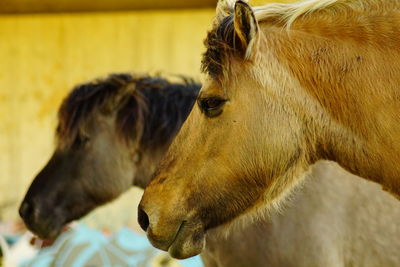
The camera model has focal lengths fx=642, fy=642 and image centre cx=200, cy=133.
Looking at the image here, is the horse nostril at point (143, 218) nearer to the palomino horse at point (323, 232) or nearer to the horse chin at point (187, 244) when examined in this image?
the horse chin at point (187, 244)

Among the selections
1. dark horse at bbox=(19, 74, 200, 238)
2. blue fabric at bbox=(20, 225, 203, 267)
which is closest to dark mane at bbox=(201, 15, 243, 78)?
dark horse at bbox=(19, 74, 200, 238)

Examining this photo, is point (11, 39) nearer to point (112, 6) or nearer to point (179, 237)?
point (112, 6)

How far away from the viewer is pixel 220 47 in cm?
218

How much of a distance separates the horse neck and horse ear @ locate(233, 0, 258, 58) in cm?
9

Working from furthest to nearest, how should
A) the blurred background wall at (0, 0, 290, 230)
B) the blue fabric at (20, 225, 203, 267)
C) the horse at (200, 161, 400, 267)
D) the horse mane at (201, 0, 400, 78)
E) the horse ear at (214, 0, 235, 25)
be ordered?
the blurred background wall at (0, 0, 290, 230), the blue fabric at (20, 225, 203, 267), the horse at (200, 161, 400, 267), the horse ear at (214, 0, 235, 25), the horse mane at (201, 0, 400, 78)

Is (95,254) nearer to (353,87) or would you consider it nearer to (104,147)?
(104,147)

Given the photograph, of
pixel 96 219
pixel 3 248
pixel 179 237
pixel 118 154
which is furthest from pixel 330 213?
pixel 96 219

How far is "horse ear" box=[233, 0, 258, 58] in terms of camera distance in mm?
2025

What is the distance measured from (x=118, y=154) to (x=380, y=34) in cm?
208

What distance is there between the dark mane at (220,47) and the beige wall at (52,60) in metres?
5.58

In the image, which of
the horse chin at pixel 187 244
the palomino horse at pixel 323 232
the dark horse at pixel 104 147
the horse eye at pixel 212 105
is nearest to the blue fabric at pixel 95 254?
the dark horse at pixel 104 147

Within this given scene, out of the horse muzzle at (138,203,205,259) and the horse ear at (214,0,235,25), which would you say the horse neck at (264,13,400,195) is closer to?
the horse ear at (214,0,235,25)

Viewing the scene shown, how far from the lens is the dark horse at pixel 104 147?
3693 mm

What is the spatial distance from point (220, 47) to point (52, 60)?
19.8ft
